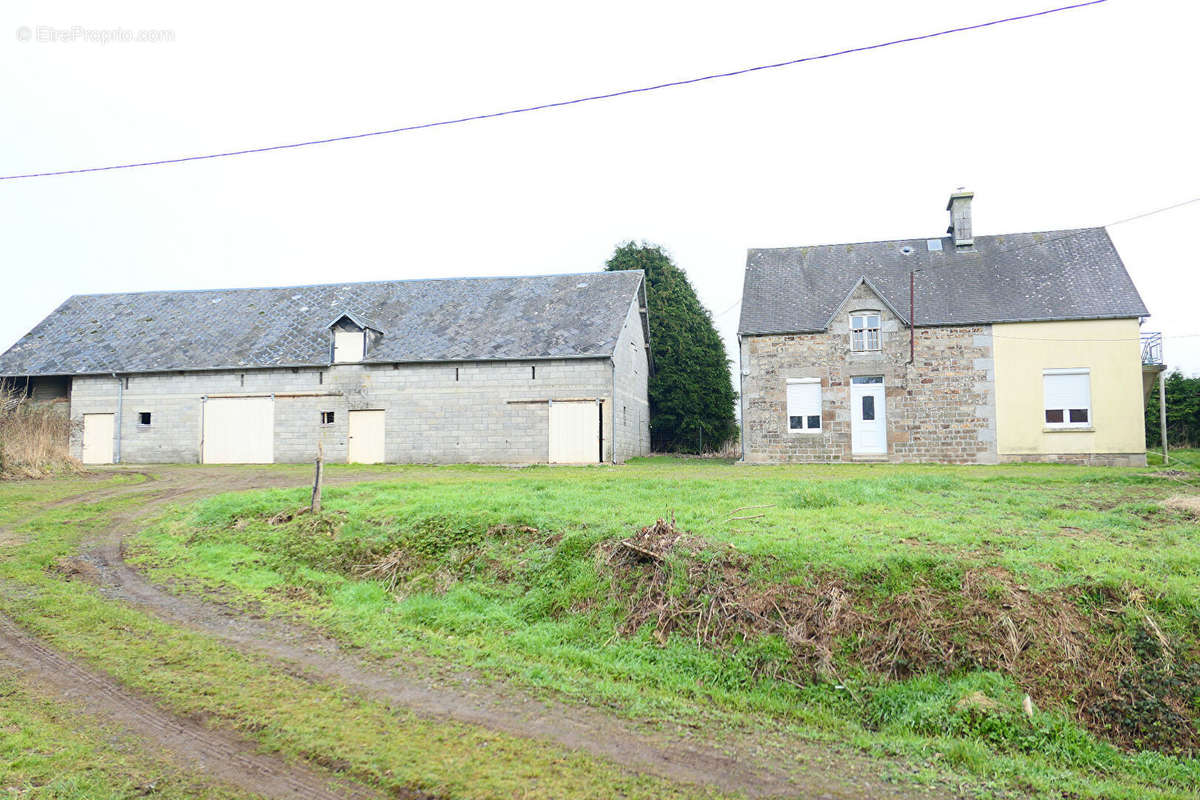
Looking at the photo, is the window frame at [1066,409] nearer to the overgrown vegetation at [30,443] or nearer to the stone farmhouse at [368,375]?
the stone farmhouse at [368,375]

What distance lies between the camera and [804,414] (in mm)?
23125

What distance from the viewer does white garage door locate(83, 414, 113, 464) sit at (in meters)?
25.8

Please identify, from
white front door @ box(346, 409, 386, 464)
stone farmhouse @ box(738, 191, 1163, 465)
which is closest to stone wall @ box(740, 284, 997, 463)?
stone farmhouse @ box(738, 191, 1163, 465)

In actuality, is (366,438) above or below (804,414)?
below

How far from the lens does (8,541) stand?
33.8 feet

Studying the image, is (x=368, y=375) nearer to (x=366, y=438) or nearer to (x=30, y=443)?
(x=366, y=438)

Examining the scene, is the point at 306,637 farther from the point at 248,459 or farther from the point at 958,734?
the point at 248,459

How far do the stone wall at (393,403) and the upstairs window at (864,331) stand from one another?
24.9 feet

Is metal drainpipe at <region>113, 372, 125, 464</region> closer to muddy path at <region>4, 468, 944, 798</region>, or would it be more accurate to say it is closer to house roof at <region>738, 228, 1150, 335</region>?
muddy path at <region>4, 468, 944, 798</region>

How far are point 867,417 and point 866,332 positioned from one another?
2.66 meters

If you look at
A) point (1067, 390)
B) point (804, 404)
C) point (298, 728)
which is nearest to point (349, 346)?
point (804, 404)

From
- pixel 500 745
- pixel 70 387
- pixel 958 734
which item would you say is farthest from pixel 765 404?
pixel 70 387

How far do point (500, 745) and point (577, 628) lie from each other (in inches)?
96.5

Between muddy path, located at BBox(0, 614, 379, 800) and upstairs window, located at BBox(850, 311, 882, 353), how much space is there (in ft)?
69.8
